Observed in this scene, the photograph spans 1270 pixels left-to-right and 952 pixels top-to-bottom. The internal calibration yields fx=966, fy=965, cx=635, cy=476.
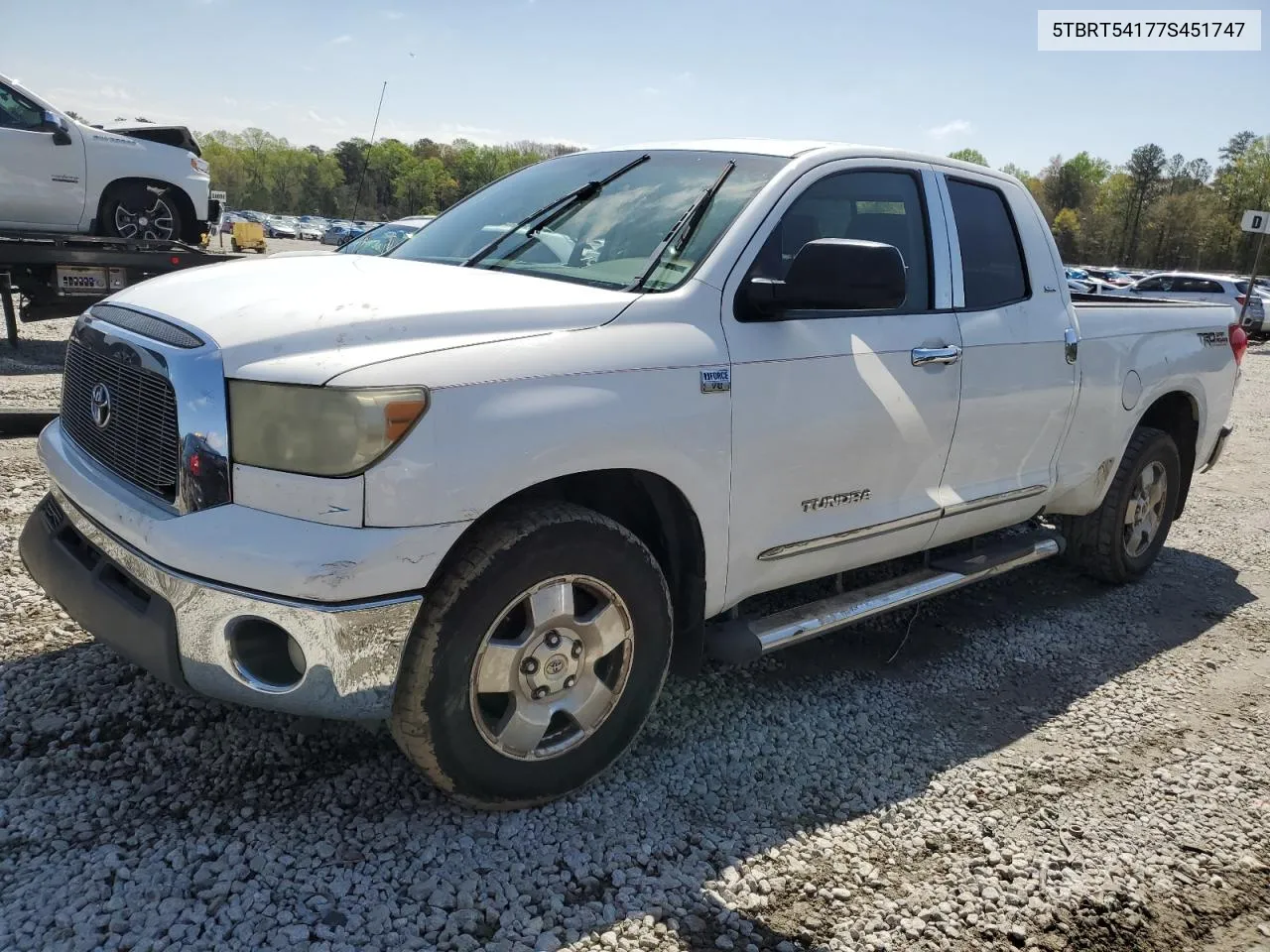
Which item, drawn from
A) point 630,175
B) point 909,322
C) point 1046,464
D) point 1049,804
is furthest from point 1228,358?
point 630,175

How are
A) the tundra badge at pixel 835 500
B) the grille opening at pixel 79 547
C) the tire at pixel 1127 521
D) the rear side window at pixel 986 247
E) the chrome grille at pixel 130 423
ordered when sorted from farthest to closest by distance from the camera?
the tire at pixel 1127 521 → the rear side window at pixel 986 247 → the tundra badge at pixel 835 500 → the grille opening at pixel 79 547 → the chrome grille at pixel 130 423

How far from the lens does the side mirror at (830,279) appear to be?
295 centimetres

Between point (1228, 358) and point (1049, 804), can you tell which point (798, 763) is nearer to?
point (1049, 804)

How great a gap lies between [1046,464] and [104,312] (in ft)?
12.1

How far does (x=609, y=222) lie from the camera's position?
3.32 metres

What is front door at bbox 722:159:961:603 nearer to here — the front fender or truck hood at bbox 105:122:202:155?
the front fender

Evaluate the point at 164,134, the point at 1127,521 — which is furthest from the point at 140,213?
the point at 1127,521

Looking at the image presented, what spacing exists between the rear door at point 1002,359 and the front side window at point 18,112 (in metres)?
9.58

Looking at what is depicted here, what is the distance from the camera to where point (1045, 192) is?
102m

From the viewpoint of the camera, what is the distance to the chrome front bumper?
2281 mm

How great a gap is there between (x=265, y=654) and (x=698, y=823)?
1.32 meters

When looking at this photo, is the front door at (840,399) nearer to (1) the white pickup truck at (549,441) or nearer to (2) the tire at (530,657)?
(1) the white pickup truck at (549,441)

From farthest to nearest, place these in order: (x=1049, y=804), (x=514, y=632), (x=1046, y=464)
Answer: (x=1046, y=464) → (x=1049, y=804) → (x=514, y=632)

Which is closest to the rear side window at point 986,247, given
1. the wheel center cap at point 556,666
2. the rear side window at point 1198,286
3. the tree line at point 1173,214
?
the wheel center cap at point 556,666
